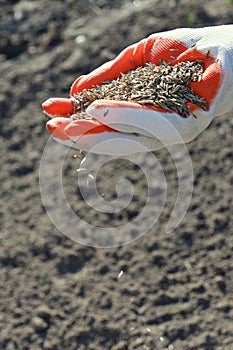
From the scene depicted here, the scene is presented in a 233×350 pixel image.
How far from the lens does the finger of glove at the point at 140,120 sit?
167 centimetres

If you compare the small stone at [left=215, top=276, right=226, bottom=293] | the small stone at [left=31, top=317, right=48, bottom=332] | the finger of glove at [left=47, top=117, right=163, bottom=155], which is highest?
the finger of glove at [left=47, top=117, right=163, bottom=155]

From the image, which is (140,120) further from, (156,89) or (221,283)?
(221,283)

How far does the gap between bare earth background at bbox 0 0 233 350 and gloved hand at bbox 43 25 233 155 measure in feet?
2.18

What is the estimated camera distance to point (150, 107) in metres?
1.74

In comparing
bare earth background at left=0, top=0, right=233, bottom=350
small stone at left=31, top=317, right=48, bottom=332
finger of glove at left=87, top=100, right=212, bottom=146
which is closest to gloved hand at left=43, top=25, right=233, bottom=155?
finger of glove at left=87, top=100, right=212, bottom=146

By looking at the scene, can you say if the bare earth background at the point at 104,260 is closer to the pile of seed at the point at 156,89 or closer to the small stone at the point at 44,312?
the small stone at the point at 44,312

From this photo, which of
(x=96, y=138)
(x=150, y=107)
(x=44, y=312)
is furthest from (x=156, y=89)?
(x=44, y=312)

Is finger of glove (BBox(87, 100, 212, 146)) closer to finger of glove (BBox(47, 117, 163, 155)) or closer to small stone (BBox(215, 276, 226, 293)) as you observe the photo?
finger of glove (BBox(47, 117, 163, 155))

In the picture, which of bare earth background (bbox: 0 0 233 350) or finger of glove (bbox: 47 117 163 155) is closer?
finger of glove (bbox: 47 117 163 155)

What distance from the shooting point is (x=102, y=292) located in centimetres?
231

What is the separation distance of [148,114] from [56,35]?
1.59 m

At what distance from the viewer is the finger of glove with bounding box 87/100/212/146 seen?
167cm

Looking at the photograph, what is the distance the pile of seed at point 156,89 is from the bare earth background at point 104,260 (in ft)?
2.49

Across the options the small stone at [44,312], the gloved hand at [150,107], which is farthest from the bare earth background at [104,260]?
the gloved hand at [150,107]
